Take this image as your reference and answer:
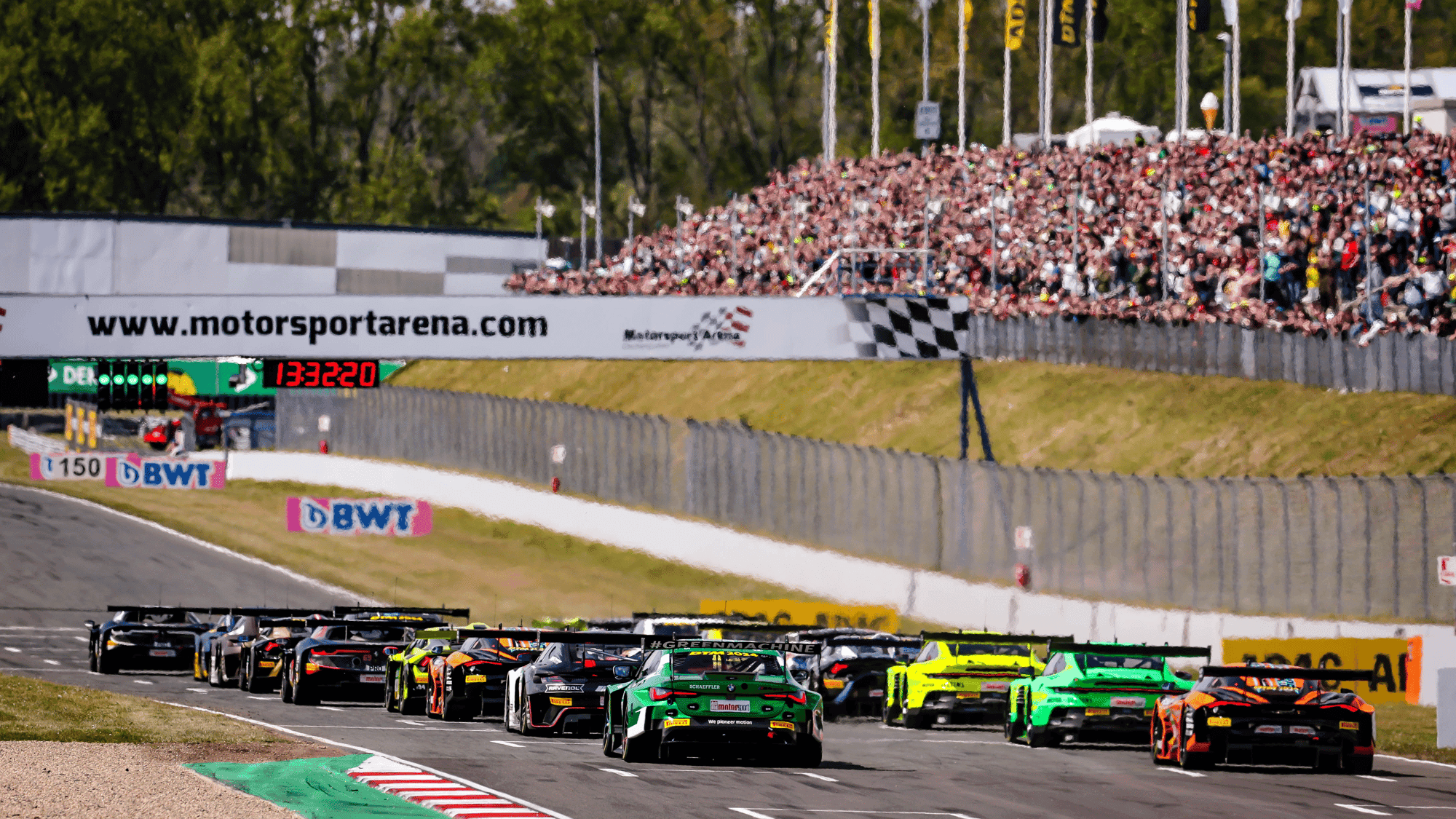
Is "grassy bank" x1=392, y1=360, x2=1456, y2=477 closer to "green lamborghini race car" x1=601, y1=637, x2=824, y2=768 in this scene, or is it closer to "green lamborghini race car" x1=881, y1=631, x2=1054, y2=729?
"green lamborghini race car" x1=881, y1=631, x2=1054, y2=729

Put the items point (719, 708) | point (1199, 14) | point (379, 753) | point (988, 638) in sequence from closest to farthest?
point (719, 708)
point (379, 753)
point (988, 638)
point (1199, 14)

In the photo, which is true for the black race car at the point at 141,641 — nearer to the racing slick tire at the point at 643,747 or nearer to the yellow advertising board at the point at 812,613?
the yellow advertising board at the point at 812,613

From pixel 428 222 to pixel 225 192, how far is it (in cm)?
1083

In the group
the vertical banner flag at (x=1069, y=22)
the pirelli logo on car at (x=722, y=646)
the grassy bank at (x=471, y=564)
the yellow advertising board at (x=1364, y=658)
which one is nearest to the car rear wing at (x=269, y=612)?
the grassy bank at (x=471, y=564)

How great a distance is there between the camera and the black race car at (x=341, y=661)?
2784 centimetres

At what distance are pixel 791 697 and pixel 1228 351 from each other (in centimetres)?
2263

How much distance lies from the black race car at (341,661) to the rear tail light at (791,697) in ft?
33.6

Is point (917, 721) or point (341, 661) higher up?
point (341, 661)

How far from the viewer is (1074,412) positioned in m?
44.2

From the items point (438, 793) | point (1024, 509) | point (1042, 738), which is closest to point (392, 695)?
point (1042, 738)

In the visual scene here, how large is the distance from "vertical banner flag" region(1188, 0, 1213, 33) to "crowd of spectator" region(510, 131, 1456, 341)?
29.2 feet

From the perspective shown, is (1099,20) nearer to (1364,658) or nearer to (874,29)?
(874,29)

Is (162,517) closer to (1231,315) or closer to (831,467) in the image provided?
(831,467)

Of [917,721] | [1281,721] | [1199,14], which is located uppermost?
[1199,14]
